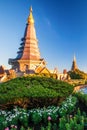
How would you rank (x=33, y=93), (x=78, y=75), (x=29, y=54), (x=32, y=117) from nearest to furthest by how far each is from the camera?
(x=32, y=117), (x=33, y=93), (x=78, y=75), (x=29, y=54)

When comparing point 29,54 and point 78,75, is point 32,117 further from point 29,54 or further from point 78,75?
point 29,54

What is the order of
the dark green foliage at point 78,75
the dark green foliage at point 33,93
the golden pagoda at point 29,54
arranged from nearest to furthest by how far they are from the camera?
the dark green foliage at point 33,93, the dark green foliage at point 78,75, the golden pagoda at point 29,54

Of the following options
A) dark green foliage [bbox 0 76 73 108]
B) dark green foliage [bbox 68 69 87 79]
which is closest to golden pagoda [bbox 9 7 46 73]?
dark green foliage [bbox 68 69 87 79]

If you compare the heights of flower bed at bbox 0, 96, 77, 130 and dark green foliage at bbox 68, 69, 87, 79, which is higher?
dark green foliage at bbox 68, 69, 87, 79

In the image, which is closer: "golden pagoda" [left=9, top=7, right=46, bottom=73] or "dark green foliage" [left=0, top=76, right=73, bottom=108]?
"dark green foliage" [left=0, top=76, right=73, bottom=108]

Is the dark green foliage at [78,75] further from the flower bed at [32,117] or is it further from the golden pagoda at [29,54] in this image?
the flower bed at [32,117]

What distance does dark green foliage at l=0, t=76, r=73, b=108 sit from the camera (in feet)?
22.6

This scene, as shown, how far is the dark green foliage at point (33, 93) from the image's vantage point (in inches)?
271

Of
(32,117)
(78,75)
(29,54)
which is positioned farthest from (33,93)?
(29,54)

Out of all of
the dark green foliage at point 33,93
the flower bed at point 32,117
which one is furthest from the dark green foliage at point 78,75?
the flower bed at point 32,117

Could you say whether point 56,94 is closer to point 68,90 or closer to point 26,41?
point 68,90

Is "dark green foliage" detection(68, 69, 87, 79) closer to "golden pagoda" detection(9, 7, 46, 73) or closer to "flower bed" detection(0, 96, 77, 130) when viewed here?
"golden pagoda" detection(9, 7, 46, 73)

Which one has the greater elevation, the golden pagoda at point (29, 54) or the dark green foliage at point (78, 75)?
the golden pagoda at point (29, 54)

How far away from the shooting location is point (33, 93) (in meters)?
7.03
